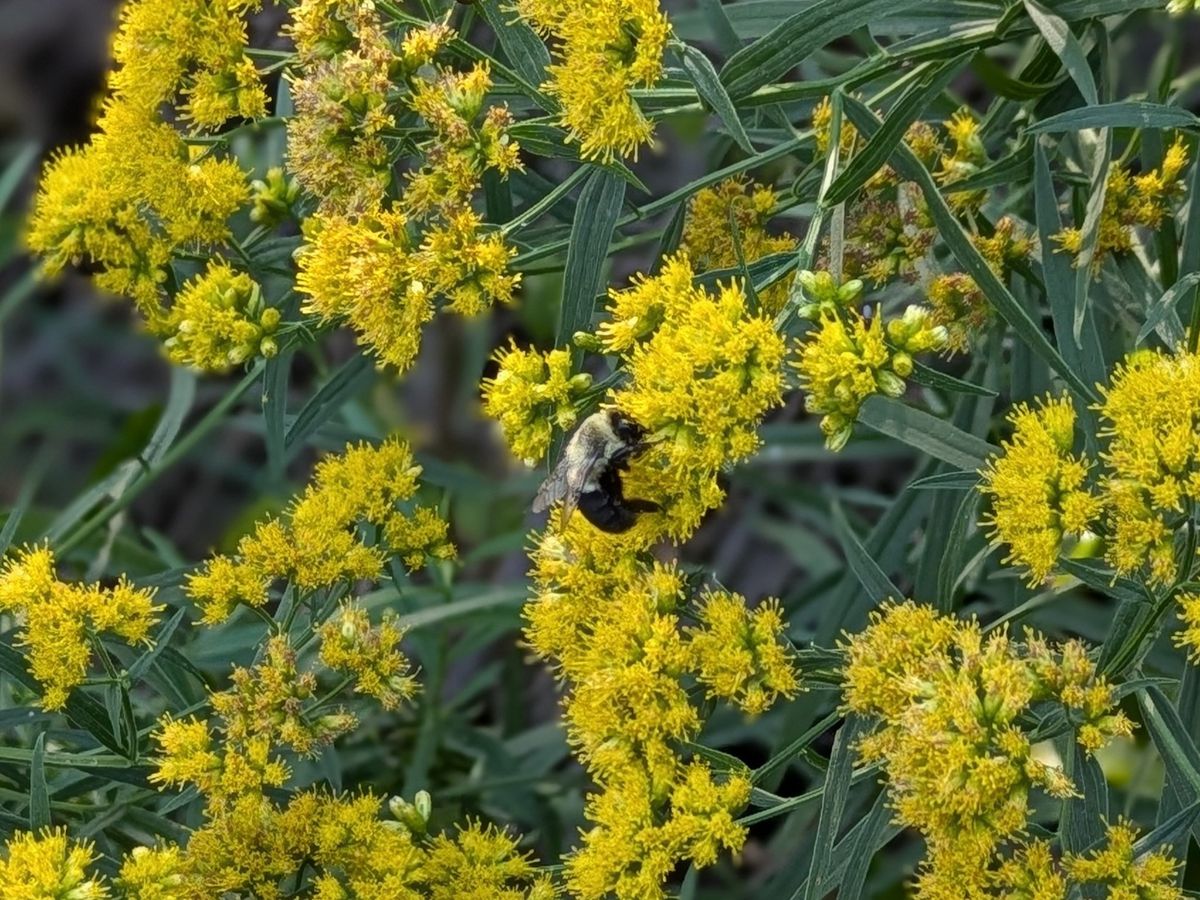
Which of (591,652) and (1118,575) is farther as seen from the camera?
(591,652)

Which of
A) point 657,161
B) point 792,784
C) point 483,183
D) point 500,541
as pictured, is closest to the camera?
point 483,183

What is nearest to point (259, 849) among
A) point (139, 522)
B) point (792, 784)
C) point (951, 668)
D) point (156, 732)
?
point (156, 732)

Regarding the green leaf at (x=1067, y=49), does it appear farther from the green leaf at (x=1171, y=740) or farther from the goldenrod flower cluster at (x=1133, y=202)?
the green leaf at (x=1171, y=740)

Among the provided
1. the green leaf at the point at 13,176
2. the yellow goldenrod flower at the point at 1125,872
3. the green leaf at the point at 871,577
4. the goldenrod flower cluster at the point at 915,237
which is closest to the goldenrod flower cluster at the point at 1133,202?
the goldenrod flower cluster at the point at 915,237

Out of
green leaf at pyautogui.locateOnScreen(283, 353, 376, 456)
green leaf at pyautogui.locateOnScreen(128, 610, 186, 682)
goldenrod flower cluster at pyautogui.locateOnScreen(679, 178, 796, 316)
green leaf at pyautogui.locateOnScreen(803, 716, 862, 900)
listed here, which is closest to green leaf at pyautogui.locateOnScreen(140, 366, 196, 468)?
green leaf at pyautogui.locateOnScreen(283, 353, 376, 456)

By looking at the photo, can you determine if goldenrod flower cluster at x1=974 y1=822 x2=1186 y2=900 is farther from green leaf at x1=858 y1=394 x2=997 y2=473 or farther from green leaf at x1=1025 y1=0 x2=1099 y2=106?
green leaf at x1=1025 y1=0 x2=1099 y2=106

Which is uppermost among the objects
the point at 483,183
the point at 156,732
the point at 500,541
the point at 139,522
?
the point at 483,183

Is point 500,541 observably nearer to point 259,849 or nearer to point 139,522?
point 259,849

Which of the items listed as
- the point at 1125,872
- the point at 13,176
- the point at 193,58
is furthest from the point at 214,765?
the point at 13,176
